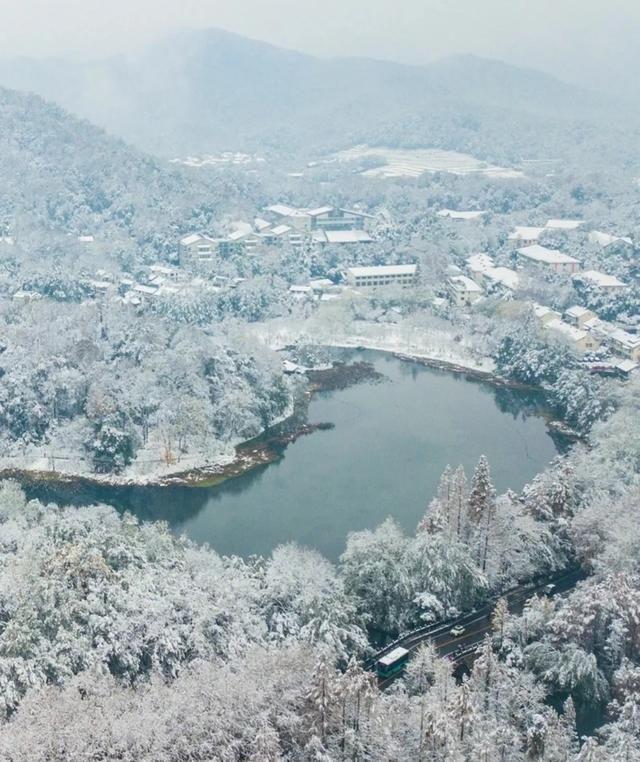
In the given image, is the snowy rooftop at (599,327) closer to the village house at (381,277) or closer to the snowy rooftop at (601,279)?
the snowy rooftop at (601,279)

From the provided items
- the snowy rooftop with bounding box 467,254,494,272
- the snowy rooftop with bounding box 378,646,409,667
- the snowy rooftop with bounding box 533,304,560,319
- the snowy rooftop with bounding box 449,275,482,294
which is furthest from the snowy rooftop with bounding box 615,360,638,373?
the snowy rooftop with bounding box 378,646,409,667

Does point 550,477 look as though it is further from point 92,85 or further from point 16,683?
point 92,85

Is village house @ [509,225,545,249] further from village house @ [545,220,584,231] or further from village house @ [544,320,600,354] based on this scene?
village house @ [544,320,600,354]

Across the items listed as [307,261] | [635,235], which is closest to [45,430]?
[307,261]


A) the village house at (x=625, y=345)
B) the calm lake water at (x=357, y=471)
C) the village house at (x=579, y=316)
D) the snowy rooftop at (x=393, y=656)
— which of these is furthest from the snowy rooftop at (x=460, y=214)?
the snowy rooftop at (x=393, y=656)

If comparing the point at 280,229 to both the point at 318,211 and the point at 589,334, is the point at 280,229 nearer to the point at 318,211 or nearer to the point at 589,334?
the point at 318,211

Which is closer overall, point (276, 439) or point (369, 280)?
point (276, 439)

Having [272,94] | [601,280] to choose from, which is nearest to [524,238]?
[601,280]

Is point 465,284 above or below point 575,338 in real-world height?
above
